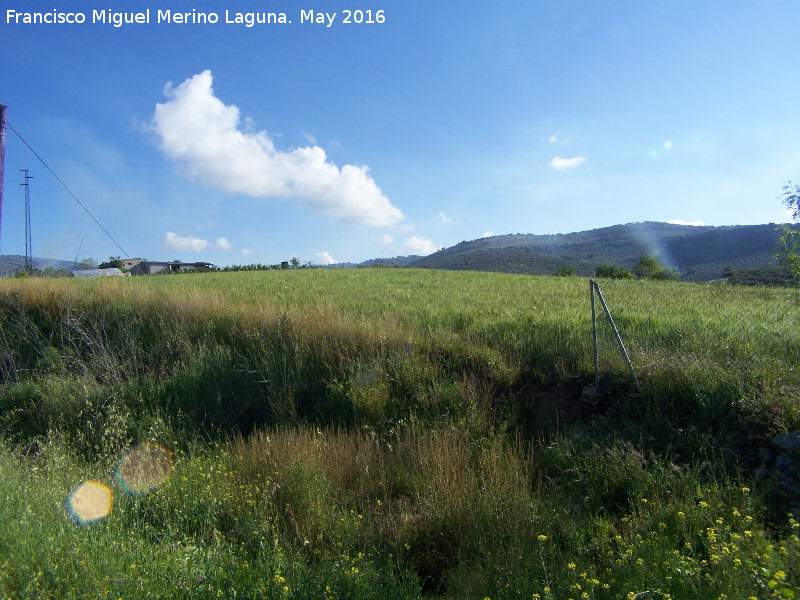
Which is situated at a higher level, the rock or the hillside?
the hillside

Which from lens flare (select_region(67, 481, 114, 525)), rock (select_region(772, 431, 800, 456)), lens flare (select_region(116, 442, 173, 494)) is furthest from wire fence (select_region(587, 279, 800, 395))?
lens flare (select_region(67, 481, 114, 525))

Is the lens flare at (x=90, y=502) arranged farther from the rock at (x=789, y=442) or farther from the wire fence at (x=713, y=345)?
the rock at (x=789, y=442)

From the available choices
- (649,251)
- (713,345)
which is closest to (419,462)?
(713,345)

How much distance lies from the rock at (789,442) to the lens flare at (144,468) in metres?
6.52

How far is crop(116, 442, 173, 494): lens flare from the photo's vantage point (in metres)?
5.04

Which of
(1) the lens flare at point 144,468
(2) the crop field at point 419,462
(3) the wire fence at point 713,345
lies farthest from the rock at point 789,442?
(1) the lens flare at point 144,468

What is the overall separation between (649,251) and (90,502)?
10104 cm

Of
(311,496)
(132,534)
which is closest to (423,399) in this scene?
(311,496)

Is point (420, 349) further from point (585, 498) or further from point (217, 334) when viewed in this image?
point (217, 334)

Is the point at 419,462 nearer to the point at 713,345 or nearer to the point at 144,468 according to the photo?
the point at 144,468

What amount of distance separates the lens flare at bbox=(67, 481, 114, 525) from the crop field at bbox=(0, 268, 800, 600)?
0.03 metres

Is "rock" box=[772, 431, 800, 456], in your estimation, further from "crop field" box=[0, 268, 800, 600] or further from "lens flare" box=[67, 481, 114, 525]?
"lens flare" box=[67, 481, 114, 525]

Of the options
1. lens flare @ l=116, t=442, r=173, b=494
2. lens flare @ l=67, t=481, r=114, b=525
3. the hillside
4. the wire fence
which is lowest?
lens flare @ l=116, t=442, r=173, b=494

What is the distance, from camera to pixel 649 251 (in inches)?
3511
